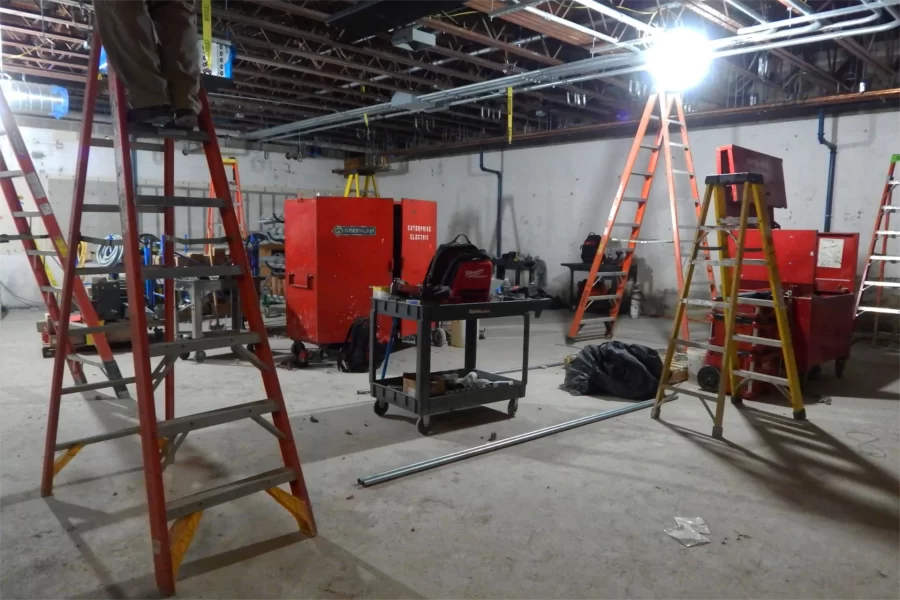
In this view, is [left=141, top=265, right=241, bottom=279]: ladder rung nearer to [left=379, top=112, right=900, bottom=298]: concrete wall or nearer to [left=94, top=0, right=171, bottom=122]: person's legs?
[left=94, top=0, right=171, bottom=122]: person's legs

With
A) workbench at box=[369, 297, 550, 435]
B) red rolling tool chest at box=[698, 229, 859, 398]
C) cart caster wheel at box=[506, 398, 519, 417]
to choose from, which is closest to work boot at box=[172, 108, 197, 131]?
workbench at box=[369, 297, 550, 435]

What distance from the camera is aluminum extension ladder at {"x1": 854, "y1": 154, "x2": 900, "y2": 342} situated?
6.11 m

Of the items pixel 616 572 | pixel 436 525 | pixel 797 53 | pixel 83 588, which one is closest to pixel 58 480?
pixel 83 588

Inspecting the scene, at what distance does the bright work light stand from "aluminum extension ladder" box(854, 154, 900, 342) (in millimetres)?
2343

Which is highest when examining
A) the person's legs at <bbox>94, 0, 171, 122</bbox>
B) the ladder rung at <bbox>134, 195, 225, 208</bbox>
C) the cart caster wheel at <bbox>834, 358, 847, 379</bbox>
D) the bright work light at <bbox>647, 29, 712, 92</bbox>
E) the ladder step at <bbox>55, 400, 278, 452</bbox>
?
the bright work light at <bbox>647, 29, 712, 92</bbox>

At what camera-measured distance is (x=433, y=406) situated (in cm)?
363

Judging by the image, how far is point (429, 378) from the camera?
3.70 m

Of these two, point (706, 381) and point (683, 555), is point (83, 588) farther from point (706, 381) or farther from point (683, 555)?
point (706, 381)

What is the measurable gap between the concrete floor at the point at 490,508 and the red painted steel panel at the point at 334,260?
1451 mm

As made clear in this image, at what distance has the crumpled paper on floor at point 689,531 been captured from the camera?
2.40 metres

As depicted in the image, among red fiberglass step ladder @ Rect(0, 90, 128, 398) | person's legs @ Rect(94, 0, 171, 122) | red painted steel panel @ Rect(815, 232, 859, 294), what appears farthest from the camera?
red painted steel panel @ Rect(815, 232, 859, 294)

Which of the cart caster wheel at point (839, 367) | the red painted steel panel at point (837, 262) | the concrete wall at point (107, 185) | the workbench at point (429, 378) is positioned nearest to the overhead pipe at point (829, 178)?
the red painted steel panel at point (837, 262)

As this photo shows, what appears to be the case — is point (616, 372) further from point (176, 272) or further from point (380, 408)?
point (176, 272)

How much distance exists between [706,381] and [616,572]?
2774mm
